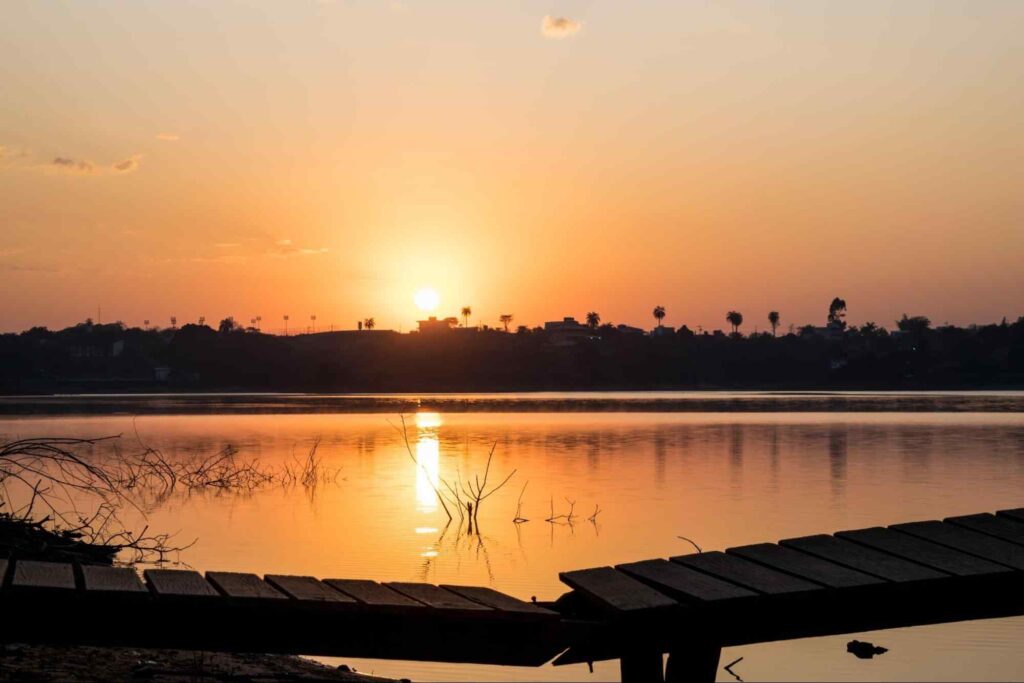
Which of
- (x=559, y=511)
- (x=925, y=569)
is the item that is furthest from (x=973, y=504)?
(x=925, y=569)

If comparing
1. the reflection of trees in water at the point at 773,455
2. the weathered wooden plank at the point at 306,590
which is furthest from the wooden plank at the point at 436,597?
the reflection of trees in water at the point at 773,455

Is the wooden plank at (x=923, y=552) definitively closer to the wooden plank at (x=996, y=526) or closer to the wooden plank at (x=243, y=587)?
the wooden plank at (x=996, y=526)

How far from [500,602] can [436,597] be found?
37 centimetres

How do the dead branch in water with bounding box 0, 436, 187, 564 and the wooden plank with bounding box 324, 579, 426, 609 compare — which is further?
the dead branch in water with bounding box 0, 436, 187, 564

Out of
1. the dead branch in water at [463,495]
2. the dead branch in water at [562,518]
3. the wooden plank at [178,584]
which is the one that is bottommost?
the dead branch in water at [562,518]

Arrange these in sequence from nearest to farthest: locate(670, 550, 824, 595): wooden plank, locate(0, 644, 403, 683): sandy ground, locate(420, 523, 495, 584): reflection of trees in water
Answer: locate(670, 550, 824, 595): wooden plank
locate(0, 644, 403, 683): sandy ground
locate(420, 523, 495, 584): reflection of trees in water

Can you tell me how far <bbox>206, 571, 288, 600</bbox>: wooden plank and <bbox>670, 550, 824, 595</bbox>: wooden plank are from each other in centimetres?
243

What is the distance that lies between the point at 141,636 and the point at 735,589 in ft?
10.4

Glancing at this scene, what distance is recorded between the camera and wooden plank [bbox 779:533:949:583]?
7.00m

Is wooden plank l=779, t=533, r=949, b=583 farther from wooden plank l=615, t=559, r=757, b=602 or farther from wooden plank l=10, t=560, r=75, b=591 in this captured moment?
wooden plank l=10, t=560, r=75, b=591

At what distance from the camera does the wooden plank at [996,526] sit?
799 cm

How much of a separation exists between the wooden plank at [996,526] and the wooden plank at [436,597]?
367 cm

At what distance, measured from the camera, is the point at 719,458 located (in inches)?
1743

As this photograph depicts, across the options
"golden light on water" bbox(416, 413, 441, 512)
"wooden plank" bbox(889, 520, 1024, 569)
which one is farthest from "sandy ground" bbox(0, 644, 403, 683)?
"golden light on water" bbox(416, 413, 441, 512)
